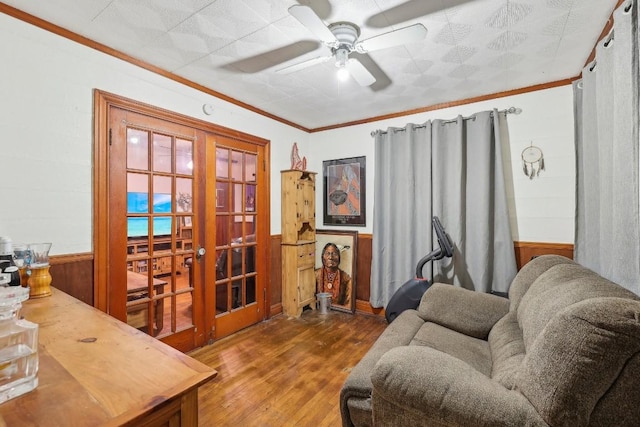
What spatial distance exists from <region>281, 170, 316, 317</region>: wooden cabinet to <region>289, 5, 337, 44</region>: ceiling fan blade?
201cm

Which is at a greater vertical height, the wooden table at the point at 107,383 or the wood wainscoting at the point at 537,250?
the wood wainscoting at the point at 537,250

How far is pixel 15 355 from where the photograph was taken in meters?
0.79

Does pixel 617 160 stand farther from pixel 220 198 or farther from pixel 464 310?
pixel 220 198

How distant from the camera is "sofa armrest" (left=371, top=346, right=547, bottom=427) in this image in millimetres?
962

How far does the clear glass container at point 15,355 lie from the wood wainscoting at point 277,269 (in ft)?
4.52

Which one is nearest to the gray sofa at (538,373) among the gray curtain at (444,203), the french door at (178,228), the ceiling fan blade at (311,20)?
the gray curtain at (444,203)

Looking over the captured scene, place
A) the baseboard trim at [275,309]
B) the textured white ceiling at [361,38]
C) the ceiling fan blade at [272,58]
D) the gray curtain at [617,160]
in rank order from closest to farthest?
the gray curtain at [617,160] < the textured white ceiling at [361,38] < the ceiling fan blade at [272,58] < the baseboard trim at [275,309]

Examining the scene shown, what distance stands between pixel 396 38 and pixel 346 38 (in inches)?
14.8

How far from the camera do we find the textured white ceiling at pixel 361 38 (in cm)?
172

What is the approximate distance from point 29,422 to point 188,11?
2.00m

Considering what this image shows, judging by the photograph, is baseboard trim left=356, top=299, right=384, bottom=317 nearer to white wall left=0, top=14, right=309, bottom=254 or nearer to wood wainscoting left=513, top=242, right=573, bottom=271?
wood wainscoting left=513, top=242, right=573, bottom=271

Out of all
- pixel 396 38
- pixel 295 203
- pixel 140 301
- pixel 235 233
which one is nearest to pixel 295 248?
pixel 295 203

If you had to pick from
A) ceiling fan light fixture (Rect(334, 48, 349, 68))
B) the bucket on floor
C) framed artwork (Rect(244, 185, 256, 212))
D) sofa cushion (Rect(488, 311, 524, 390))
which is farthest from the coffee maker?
the bucket on floor

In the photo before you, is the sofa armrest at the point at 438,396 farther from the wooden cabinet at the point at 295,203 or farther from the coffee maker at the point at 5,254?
the wooden cabinet at the point at 295,203
